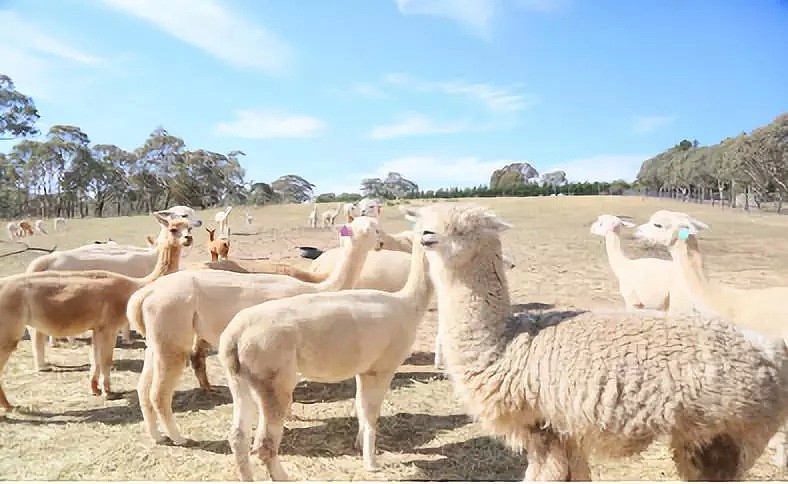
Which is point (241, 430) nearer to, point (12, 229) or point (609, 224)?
point (609, 224)

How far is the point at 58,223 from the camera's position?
16.2 m

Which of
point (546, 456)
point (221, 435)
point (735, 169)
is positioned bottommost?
point (221, 435)

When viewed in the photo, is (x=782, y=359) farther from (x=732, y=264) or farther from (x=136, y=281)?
(x=732, y=264)

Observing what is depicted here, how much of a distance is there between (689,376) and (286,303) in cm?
251

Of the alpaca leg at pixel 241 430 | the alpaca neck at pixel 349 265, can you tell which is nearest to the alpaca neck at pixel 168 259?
the alpaca neck at pixel 349 265

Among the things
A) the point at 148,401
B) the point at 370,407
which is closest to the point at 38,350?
the point at 148,401

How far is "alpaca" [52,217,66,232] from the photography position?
1577cm

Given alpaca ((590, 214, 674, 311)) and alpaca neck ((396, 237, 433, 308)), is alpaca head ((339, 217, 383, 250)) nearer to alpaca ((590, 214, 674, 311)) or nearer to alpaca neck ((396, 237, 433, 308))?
alpaca neck ((396, 237, 433, 308))

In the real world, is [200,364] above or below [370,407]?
below

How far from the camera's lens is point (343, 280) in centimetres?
538

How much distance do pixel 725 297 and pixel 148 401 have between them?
4.83 meters

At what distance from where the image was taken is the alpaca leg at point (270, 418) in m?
3.50

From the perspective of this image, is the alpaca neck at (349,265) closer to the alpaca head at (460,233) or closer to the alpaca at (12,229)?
the alpaca head at (460,233)

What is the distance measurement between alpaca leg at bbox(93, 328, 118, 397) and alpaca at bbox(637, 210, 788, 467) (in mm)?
5423
